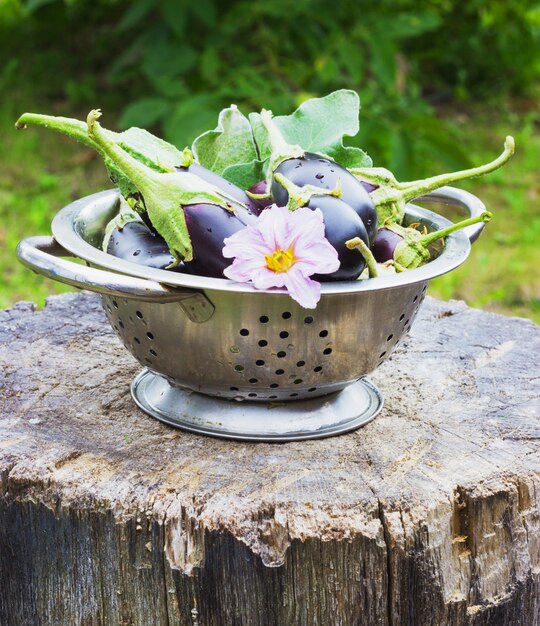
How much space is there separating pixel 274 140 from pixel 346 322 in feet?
1.03

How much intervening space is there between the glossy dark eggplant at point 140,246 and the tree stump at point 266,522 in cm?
29

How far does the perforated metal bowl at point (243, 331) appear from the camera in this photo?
1.32 m

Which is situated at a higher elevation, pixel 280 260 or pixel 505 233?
pixel 280 260

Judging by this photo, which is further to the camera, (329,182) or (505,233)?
(505,233)

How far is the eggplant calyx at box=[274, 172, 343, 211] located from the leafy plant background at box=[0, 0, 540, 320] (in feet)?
6.40

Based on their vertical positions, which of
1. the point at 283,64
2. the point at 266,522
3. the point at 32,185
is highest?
the point at 283,64

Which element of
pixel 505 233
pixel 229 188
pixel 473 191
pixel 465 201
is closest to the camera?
pixel 229 188

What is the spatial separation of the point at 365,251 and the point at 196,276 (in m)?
0.23

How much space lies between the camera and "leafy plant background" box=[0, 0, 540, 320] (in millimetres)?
3498

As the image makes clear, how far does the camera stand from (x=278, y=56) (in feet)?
13.2

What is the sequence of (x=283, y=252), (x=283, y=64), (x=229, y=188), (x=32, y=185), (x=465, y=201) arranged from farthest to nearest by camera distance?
(x=32, y=185)
(x=283, y=64)
(x=465, y=201)
(x=229, y=188)
(x=283, y=252)

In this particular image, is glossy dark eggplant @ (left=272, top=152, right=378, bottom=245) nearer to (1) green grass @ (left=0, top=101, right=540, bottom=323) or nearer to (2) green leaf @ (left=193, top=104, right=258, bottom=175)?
(2) green leaf @ (left=193, top=104, right=258, bottom=175)

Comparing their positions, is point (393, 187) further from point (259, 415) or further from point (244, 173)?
point (259, 415)

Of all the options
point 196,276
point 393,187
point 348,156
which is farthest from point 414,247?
point 196,276
